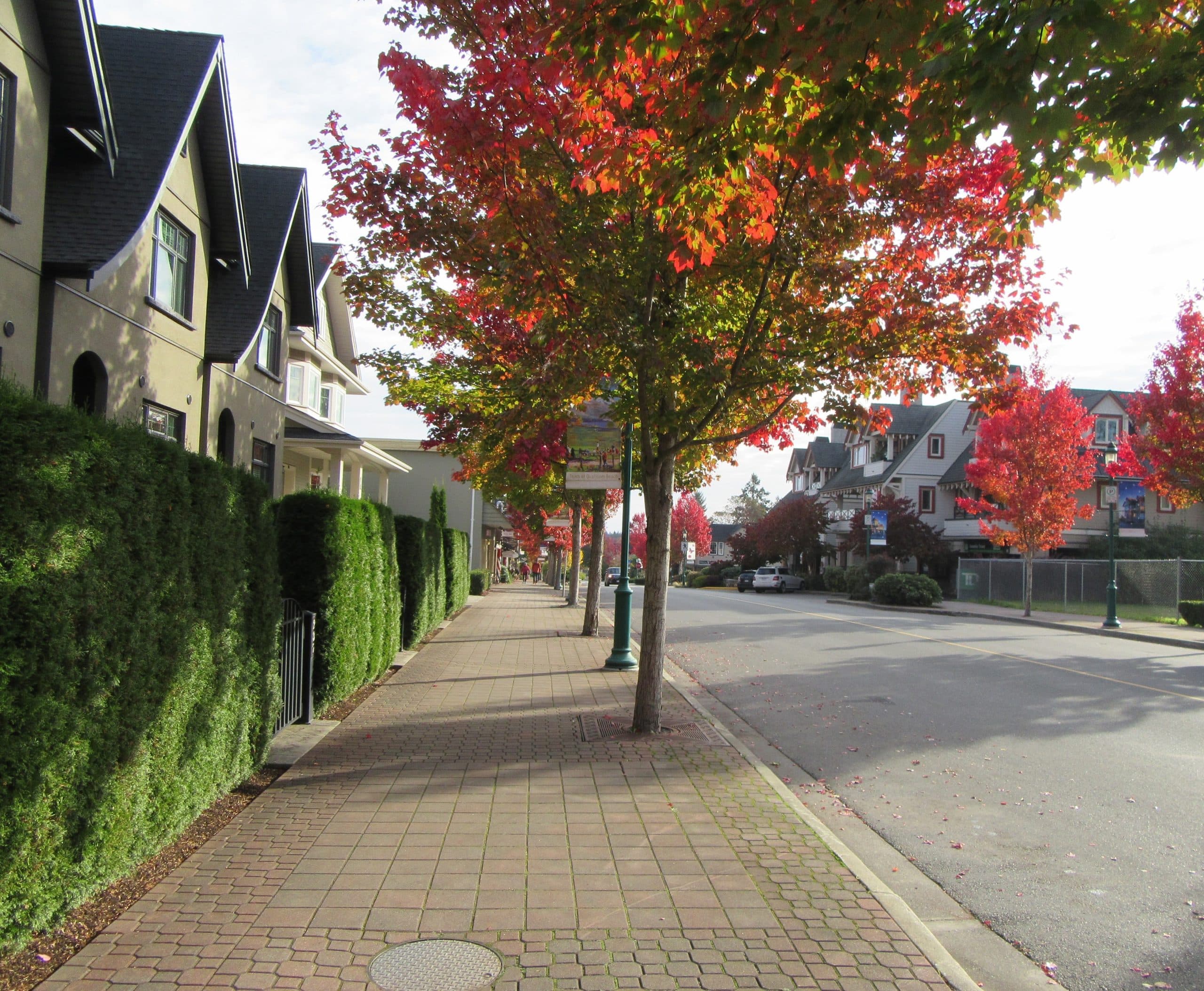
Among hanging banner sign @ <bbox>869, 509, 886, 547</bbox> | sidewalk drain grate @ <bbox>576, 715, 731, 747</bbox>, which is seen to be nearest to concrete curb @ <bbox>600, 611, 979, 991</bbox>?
sidewalk drain grate @ <bbox>576, 715, 731, 747</bbox>

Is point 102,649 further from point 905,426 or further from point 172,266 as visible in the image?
point 905,426

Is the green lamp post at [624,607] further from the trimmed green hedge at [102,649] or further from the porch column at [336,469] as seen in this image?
the porch column at [336,469]

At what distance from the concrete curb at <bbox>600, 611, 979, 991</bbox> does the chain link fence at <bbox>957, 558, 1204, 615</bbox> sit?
87.2 feet

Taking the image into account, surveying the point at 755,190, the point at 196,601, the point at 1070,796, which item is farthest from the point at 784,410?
the point at 196,601

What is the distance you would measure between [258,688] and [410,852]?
2.24m

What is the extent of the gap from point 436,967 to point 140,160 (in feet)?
38.1

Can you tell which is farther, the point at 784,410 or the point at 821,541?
the point at 821,541

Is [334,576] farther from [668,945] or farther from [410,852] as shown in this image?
[668,945]

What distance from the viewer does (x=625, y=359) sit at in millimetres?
9312

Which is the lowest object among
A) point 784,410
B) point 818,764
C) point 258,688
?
point 818,764

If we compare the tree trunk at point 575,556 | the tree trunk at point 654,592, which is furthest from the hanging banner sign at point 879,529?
the tree trunk at point 654,592

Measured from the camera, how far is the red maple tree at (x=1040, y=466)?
31047 mm

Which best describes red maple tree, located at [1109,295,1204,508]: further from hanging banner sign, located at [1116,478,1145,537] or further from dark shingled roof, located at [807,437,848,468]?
dark shingled roof, located at [807,437,848,468]

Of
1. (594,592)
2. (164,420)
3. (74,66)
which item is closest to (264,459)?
(164,420)
